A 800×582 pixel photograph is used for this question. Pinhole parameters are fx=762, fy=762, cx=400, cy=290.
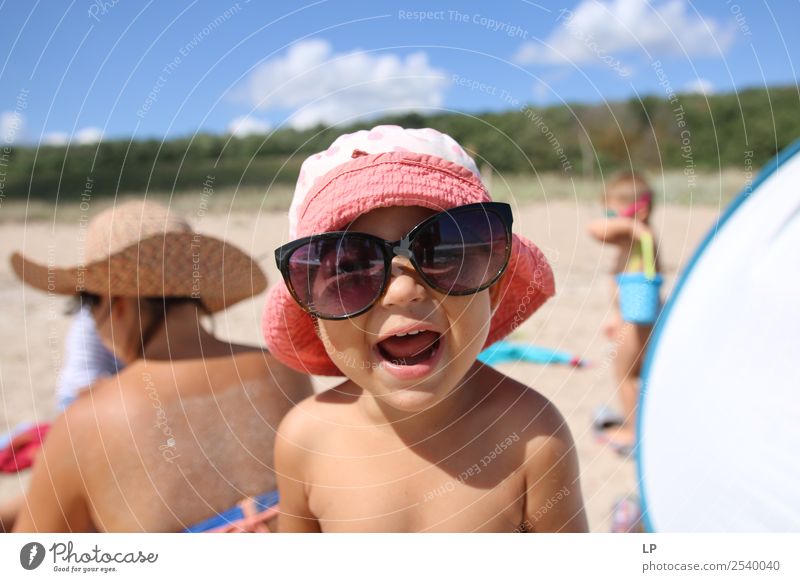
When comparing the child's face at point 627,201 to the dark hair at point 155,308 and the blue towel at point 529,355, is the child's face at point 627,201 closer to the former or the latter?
the blue towel at point 529,355

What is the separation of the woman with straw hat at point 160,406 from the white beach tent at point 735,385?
605mm

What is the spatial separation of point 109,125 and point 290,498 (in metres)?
0.56

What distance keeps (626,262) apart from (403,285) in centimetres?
164

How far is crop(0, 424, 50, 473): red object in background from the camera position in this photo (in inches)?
78.2

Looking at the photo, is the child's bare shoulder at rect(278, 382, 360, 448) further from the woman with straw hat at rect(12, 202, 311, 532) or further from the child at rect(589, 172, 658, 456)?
the child at rect(589, 172, 658, 456)

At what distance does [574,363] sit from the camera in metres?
2.59

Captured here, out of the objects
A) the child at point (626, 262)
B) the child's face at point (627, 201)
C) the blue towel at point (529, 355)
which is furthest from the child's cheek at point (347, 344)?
the blue towel at point (529, 355)

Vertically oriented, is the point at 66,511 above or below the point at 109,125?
below

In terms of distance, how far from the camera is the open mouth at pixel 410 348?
0.79 metres

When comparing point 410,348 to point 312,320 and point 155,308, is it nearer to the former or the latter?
point 312,320

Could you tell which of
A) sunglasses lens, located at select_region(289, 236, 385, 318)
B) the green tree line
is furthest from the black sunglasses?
the green tree line

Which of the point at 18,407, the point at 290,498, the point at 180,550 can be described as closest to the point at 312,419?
the point at 290,498

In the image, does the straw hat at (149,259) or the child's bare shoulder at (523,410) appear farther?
the straw hat at (149,259)

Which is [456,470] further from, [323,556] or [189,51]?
[189,51]
